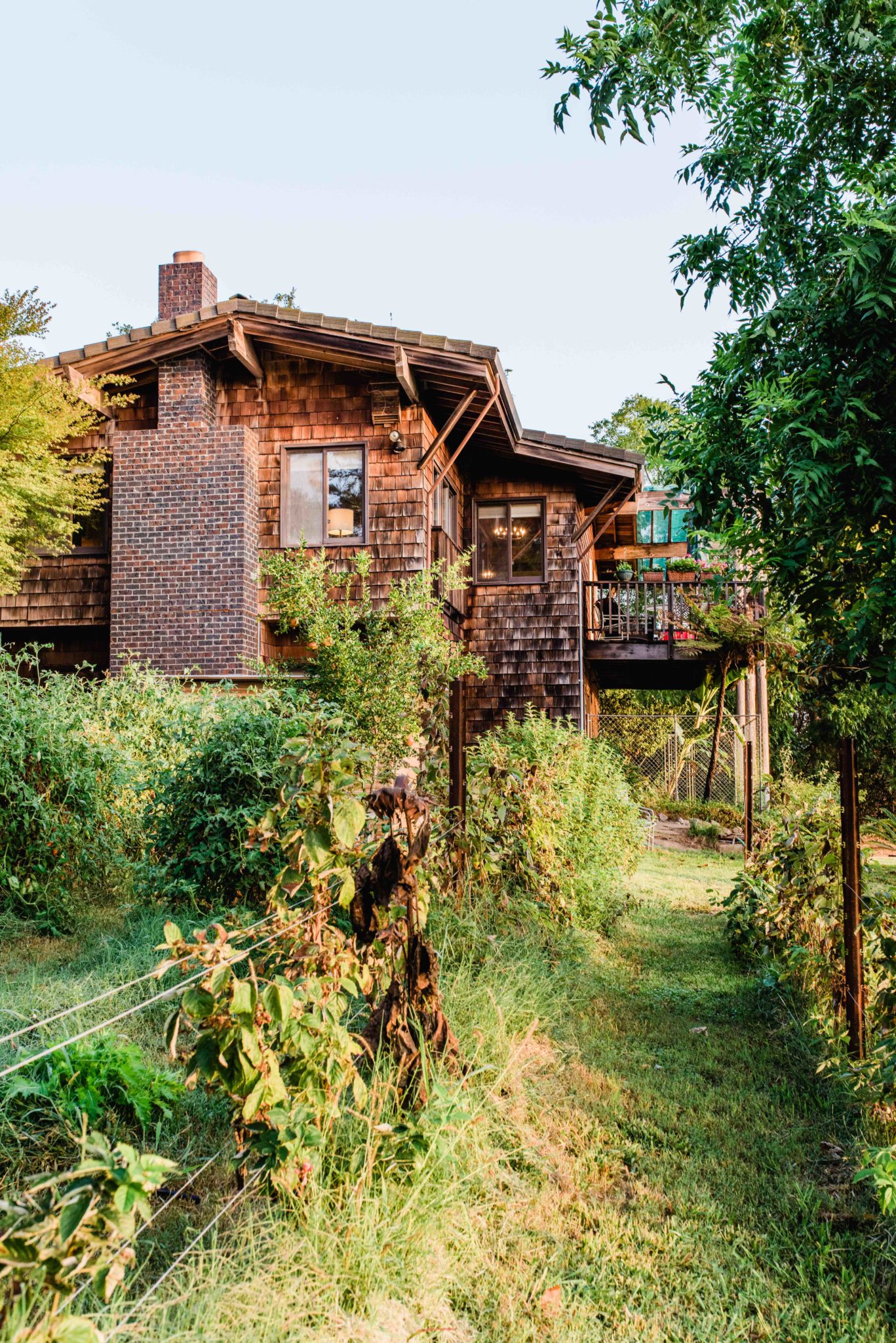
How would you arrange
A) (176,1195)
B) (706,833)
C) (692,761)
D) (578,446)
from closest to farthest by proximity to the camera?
(176,1195) < (578,446) < (706,833) < (692,761)

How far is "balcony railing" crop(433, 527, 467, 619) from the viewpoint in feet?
41.3

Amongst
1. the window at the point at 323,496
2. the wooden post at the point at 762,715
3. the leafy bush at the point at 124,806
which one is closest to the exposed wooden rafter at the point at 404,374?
the window at the point at 323,496

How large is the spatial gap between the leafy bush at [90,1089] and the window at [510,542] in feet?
39.4

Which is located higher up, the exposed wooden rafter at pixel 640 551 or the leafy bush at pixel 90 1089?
the exposed wooden rafter at pixel 640 551

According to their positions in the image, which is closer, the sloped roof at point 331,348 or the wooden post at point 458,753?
the wooden post at point 458,753

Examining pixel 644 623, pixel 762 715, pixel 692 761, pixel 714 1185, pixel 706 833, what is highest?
pixel 644 623

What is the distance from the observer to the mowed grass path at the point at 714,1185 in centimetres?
267

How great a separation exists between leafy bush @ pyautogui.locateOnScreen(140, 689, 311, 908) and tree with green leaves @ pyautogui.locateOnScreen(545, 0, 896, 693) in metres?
2.97

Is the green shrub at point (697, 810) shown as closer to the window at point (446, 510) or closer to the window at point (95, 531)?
the window at point (446, 510)

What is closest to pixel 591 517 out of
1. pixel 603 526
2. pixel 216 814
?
pixel 603 526

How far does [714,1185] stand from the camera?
3355 millimetres

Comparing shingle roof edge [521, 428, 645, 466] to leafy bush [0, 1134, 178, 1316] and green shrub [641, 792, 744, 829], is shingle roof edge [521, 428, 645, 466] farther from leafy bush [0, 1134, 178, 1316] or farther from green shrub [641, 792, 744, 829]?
leafy bush [0, 1134, 178, 1316]

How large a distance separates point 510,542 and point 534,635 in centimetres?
157

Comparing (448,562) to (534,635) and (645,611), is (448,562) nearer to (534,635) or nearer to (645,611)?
(534,635)
